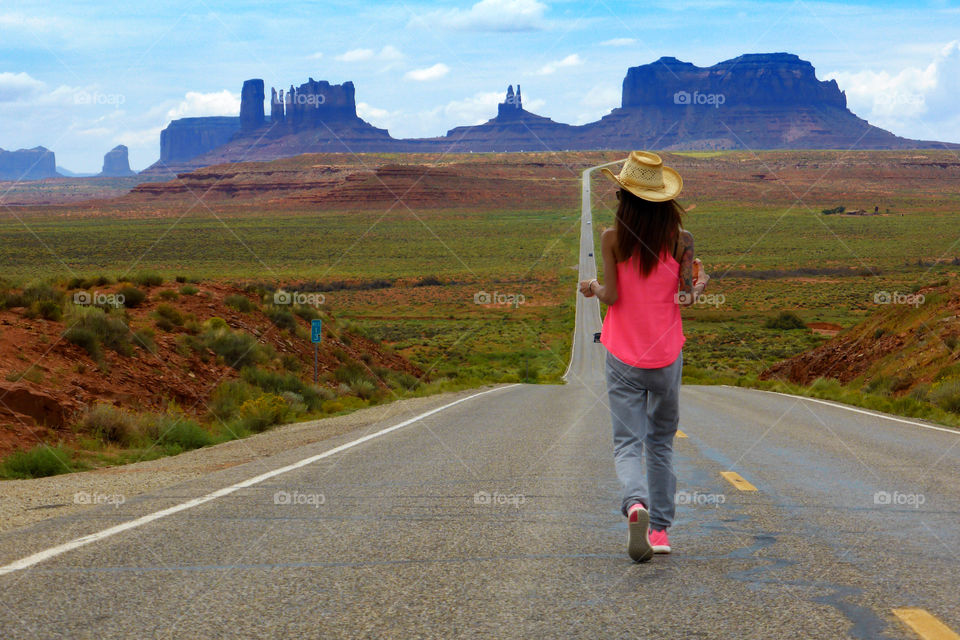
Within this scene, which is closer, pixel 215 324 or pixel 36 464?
pixel 36 464

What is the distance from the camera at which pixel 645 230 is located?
5.11 metres

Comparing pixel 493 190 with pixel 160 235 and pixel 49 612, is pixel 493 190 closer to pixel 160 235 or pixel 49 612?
pixel 160 235

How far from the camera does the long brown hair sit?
512 cm

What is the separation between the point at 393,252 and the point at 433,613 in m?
97.6

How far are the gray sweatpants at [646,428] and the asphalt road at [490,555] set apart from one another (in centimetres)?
37

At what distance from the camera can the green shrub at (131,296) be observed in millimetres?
21125

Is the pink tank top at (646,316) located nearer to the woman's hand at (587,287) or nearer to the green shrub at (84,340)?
the woman's hand at (587,287)

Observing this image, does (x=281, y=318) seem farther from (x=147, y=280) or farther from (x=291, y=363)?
(x=147, y=280)

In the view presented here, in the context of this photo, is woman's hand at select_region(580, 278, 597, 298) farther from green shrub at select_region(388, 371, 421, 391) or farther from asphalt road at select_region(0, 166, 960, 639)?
green shrub at select_region(388, 371, 421, 391)

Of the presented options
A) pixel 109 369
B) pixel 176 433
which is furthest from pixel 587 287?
pixel 109 369

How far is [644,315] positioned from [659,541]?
1.25 metres

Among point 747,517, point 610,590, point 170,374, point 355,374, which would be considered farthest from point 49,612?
point 355,374

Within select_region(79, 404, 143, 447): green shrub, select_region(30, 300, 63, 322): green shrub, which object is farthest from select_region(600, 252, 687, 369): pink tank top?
select_region(30, 300, 63, 322): green shrub

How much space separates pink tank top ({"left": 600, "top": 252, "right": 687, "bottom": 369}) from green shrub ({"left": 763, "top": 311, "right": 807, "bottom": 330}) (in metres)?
50.0
